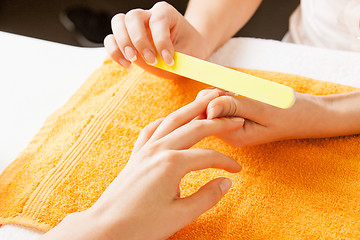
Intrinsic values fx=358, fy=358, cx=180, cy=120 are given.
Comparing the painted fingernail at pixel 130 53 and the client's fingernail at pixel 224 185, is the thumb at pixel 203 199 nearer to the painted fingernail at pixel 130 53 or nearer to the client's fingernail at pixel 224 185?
the client's fingernail at pixel 224 185

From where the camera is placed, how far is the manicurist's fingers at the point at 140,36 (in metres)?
0.51

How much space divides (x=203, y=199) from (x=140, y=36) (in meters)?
0.25

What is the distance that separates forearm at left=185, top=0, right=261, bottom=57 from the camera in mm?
657

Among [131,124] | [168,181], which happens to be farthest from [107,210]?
[131,124]

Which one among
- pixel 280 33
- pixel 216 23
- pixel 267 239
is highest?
pixel 216 23

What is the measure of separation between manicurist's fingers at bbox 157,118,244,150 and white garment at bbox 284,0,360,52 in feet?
1.26

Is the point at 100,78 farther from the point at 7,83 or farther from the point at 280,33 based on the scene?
the point at 280,33

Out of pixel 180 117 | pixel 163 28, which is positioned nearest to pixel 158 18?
pixel 163 28

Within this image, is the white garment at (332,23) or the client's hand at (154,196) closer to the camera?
the client's hand at (154,196)

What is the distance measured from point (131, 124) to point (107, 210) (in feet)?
0.61

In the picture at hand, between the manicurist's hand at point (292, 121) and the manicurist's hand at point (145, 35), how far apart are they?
0.09 meters

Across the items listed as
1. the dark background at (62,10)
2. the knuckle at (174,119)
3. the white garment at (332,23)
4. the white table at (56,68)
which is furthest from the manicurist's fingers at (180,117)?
the dark background at (62,10)

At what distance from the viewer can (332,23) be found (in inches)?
26.9

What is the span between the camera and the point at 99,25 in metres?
1.38
